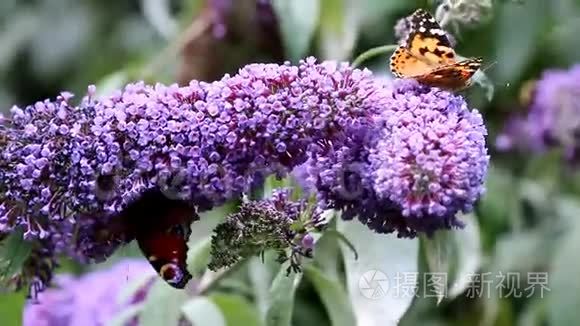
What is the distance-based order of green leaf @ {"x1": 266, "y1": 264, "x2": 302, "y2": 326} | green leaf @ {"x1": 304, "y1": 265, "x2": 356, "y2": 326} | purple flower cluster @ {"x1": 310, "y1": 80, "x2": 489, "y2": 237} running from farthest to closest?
green leaf @ {"x1": 304, "y1": 265, "x2": 356, "y2": 326}
green leaf @ {"x1": 266, "y1": 264, "x2": 302, "y2": 326}
purple flower cluster @ {"x1": 310, "y1": 80, "x2": 489, "y2": 237}

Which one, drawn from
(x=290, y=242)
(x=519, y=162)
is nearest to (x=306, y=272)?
(x=290, y=242)

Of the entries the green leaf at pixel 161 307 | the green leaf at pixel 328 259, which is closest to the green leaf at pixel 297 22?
the green leaf at pixel 328 259

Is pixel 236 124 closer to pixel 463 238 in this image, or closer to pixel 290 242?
pixel 290 242

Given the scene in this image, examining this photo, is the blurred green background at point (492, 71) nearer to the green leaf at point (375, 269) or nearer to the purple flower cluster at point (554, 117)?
the purple flower cluster at point (554, 117)

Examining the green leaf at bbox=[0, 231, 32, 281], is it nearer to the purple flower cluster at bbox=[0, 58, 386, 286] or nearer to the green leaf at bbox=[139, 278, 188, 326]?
the purple flower cluster at bbox=[0, 58, 386, 286]

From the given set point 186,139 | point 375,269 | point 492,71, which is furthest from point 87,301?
point 492,71

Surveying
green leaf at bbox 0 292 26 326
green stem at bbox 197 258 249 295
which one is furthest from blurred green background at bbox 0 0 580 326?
green leaf at bbox 0 292 26 326
